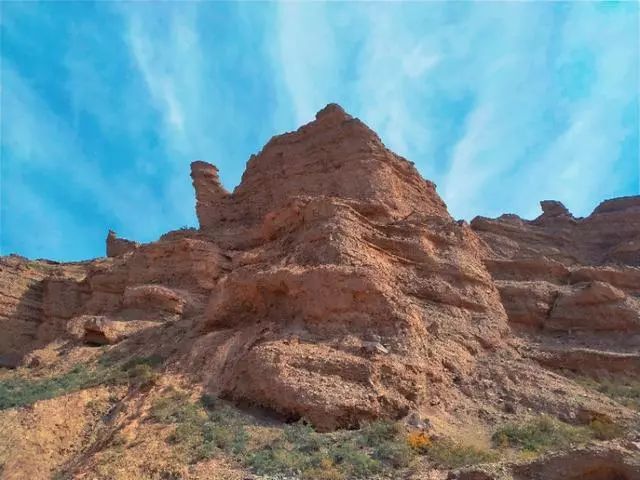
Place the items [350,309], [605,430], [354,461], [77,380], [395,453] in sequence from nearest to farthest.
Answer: [354,461] → [395,453] → [605,430] → [350,309] → [77,380]

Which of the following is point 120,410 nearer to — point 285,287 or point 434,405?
point 285,287

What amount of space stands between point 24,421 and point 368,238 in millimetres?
11136

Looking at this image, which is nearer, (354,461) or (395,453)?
(354,461)

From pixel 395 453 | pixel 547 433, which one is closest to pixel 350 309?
pixel 395 453

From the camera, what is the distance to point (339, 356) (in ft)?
53.4

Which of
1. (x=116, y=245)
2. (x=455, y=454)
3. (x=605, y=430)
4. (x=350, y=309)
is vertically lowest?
(x=455, y=454)

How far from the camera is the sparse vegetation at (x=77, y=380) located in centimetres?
1817

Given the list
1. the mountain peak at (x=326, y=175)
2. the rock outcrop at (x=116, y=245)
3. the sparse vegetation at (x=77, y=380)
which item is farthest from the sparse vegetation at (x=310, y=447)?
the rock outcrop at (x=116, y=245)

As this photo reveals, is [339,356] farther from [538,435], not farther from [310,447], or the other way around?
[538,435]

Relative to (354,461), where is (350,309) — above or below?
above

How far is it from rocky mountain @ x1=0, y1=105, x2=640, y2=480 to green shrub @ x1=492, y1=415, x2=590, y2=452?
0.06 metres

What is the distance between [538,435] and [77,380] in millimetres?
12586

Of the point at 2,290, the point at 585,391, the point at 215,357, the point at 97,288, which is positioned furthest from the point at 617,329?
the point at 2,290

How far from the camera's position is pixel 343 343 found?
55.8ft
